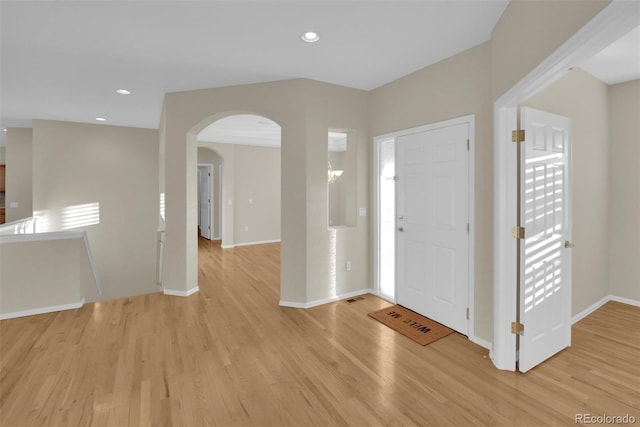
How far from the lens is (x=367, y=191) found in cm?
394

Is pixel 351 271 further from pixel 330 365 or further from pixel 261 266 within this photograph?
pixel 261 266

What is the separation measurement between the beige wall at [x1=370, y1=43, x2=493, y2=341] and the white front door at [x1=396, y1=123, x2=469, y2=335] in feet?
0.43

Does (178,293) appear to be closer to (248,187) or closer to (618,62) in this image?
(248,187)

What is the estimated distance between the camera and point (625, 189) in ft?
11.7

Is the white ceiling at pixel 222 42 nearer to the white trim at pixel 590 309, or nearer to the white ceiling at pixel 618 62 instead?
the white ceiling at pixel 618 62

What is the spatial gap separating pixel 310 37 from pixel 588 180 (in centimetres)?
328

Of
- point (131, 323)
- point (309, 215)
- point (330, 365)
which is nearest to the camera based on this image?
point (330, 365)

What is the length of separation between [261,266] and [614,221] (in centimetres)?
513

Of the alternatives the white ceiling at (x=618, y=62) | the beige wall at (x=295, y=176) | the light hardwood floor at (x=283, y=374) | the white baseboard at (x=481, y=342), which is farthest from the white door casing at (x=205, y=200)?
the white ceiling at (x=618, y=62)

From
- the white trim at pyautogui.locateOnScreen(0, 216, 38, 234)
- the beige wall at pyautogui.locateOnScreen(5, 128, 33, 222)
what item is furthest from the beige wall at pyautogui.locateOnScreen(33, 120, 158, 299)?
the beige wall at pyautogui.locateOnScreen(5, 128, 33, 222)

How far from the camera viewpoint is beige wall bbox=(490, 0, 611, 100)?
4.33 ft

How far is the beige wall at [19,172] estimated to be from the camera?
6.01 meters

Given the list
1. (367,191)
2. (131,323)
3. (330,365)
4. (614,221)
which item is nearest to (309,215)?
(367,191)

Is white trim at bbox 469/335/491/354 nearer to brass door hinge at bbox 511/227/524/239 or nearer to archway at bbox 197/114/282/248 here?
brass door hinge at bbox 511/227/524/239
